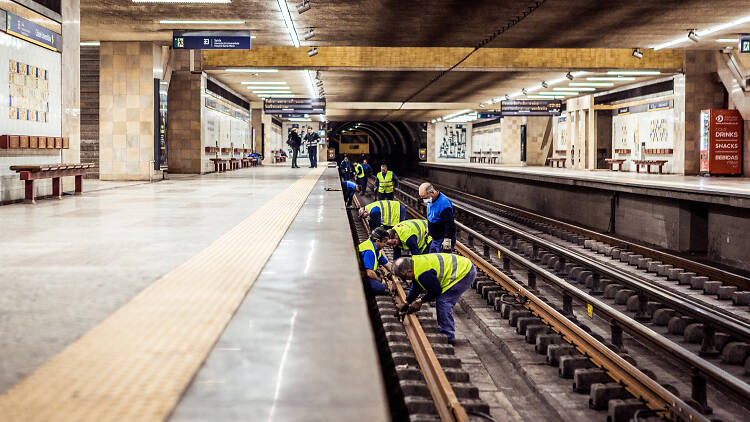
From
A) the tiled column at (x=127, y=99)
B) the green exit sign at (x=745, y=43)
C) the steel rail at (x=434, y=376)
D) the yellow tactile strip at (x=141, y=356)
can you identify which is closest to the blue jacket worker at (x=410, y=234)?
the steel rail at (x=434, y=376)

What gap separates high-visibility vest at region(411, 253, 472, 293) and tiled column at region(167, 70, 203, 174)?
62.0 feet

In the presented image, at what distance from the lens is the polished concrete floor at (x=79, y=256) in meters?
3.38

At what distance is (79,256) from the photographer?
582 centimetres

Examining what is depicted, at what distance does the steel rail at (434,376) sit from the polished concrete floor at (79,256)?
2099mm

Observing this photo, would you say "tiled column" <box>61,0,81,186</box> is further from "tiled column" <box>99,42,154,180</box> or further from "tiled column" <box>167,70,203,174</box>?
"tiled column" <box>167,70,203,174</box>

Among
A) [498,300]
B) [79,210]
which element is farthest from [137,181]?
[498,300]

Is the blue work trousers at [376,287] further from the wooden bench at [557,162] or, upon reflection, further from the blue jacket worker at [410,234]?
the wooden bench at [557,162]

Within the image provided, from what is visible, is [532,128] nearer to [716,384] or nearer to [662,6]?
[662,6]

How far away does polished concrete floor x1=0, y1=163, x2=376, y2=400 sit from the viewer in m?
3.38

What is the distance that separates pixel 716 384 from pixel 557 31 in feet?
40.1

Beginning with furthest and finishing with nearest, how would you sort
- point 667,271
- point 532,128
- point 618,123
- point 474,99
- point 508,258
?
point 532,128, point 474,99, point 618,123, point 508,258, point 667,271

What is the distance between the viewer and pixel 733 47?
18.9m

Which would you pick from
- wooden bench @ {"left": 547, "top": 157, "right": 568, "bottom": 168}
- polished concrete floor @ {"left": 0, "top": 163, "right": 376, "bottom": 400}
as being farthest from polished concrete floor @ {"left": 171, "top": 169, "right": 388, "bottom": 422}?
wooden bench @ {"left": 547, "top": 157, "right": 568, "bottom": 168}

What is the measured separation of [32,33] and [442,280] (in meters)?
8.32
